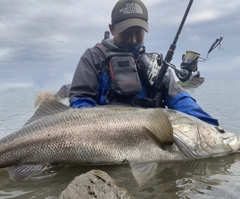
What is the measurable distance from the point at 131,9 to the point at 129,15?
0.58 feet

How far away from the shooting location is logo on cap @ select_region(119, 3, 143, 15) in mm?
5323

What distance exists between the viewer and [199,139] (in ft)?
12.8

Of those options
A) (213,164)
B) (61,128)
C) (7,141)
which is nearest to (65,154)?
(61,128)

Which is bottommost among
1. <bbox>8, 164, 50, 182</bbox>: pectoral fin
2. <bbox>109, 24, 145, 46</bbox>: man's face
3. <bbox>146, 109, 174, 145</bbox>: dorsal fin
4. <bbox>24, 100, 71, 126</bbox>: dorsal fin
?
<bbox>8, 164, 50, 182</bbox>: pectoral fin

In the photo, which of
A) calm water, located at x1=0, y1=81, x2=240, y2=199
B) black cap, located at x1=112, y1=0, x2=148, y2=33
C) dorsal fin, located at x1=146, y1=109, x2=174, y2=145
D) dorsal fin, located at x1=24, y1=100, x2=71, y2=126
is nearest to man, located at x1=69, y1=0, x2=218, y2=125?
black cap, located at x1=112, y1=0, x2=148, y2=33

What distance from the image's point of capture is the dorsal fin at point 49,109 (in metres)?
3.81

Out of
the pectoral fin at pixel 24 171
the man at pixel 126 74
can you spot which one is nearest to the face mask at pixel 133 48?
the man at pixel 126 74

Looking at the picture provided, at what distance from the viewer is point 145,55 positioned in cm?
516

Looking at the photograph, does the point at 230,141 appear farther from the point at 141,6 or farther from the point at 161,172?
the point at 141,6

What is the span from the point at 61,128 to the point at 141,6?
3.12m

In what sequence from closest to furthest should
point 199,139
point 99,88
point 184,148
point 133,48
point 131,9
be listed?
point 184,148
point 199,139
point 99,88
point 131,9
point 133,48

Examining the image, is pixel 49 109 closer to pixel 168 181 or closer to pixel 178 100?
pixel 168 181

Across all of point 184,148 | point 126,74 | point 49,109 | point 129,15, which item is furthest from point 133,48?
point 184,148

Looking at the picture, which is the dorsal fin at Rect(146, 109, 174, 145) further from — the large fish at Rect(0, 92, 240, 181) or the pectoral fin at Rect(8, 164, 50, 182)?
the pectoral fin at Rect(8, 164, 50, 182)
